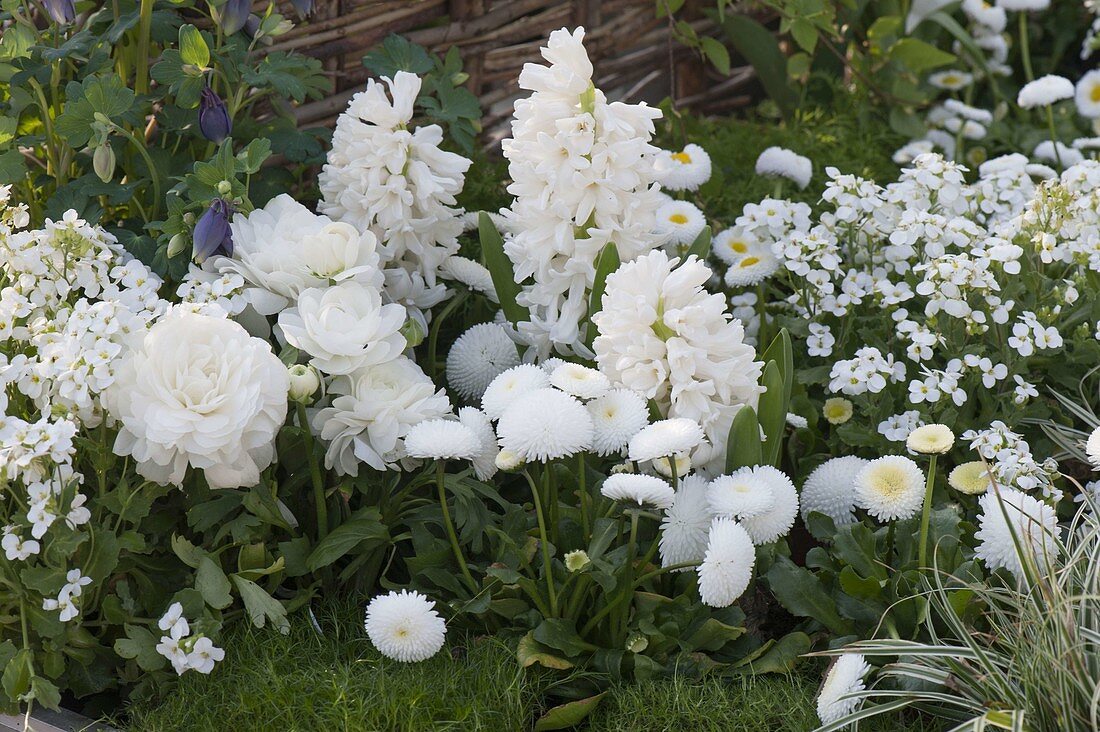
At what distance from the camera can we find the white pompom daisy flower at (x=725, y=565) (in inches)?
50.1

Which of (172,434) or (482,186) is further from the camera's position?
(482,186)

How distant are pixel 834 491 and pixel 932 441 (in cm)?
26

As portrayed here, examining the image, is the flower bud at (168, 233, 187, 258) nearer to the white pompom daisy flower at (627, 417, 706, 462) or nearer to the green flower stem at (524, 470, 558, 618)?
the green flower stem at (524, 470, 558, 618)

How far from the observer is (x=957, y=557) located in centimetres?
141

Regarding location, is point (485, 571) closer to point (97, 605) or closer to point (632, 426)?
point (632, 426)

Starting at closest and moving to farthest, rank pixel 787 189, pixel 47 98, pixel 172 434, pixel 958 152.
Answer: pixel 172 434, pixel 47 98, pixel 787 189, pixel 958 152

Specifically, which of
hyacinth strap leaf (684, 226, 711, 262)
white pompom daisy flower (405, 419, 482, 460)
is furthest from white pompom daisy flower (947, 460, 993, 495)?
white pompom daisy flower (405, 419, 482, 460)

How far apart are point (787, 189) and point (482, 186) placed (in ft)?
2.36

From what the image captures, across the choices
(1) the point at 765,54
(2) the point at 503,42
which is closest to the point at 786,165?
(2) the point at 503,42

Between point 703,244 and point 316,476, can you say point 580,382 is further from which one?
point 703,244

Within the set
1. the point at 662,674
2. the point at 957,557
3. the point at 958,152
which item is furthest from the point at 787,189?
the point at 662,674

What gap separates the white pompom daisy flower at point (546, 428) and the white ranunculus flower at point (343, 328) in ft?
0.80

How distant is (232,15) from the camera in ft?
5.51

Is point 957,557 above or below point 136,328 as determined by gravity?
below
